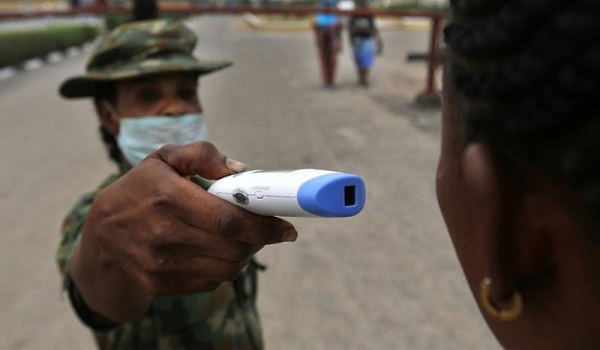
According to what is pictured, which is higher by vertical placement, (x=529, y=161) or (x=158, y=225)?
(x=529, y=161)

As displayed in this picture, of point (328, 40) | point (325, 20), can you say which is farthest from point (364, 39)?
point (325, 20)

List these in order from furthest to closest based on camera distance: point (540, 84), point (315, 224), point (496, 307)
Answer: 1. point (315, 224)
2. point (496, 307)
3. point (540, 84)

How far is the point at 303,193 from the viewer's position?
721mm

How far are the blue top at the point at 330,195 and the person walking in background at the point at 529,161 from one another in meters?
0.12

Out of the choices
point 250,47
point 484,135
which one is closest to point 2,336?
point 484,135

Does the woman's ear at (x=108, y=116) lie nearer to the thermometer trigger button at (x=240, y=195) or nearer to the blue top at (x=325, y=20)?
the thermometer trigger button at (x=240, y=195)

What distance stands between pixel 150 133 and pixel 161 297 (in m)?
0.52

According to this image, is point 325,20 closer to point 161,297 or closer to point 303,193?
point 161,297

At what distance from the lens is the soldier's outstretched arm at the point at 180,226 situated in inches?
33.9

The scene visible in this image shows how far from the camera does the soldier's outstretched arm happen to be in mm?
860

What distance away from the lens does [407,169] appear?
549cm

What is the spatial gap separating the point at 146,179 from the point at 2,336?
8.74 ft

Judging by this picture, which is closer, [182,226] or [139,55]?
[182,226]

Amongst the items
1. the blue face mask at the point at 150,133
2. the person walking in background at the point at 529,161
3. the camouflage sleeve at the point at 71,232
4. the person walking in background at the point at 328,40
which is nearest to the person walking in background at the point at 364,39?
the person walking in background at the point at 328,40
